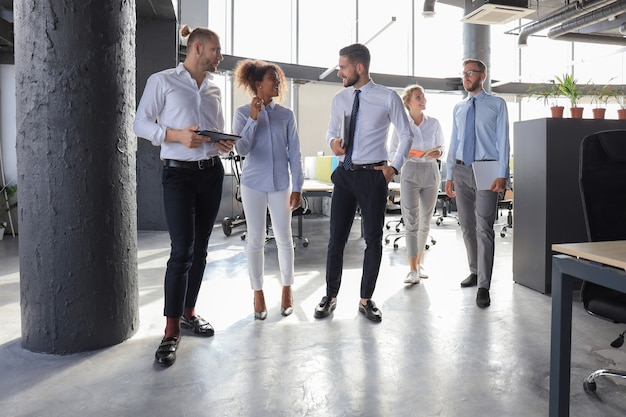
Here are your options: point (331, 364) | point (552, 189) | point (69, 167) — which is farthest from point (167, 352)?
point (552, 189)

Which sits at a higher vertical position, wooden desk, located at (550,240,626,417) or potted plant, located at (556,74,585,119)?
potted plant, located at (556,74,585,119)

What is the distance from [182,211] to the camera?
2.63 m

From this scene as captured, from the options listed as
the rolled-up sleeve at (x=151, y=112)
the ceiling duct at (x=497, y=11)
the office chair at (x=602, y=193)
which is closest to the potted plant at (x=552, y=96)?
the office chair at (x=602, y=193)

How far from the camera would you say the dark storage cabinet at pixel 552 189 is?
13.1ft

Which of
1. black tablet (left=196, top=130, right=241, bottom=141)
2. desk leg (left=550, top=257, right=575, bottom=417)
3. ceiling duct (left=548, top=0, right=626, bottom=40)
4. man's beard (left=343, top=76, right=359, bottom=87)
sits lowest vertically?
desk leg (left=550, top=257, right=575, bottom=417)

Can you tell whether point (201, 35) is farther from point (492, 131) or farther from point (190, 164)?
point (492, 131)

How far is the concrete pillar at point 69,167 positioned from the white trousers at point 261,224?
748 mm

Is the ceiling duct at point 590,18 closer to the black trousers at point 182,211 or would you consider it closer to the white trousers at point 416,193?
the white trousers at point 416,193

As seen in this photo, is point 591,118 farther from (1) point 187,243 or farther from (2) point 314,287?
(1) point 187,243

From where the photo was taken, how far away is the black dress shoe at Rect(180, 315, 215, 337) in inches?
118

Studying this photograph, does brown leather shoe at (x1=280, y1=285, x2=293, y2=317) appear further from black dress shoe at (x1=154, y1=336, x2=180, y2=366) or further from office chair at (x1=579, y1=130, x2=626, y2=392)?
office chair at (x1=579, y1=130, x2=626, y2=392)

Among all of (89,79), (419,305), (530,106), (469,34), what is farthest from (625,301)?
(530,106)

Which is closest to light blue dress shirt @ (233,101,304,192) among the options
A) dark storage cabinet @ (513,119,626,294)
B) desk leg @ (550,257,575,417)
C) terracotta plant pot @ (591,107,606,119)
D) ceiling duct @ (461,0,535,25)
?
desk leg @ (550,257,575,417)

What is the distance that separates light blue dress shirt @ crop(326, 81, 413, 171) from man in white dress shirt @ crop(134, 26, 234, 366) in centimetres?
88
